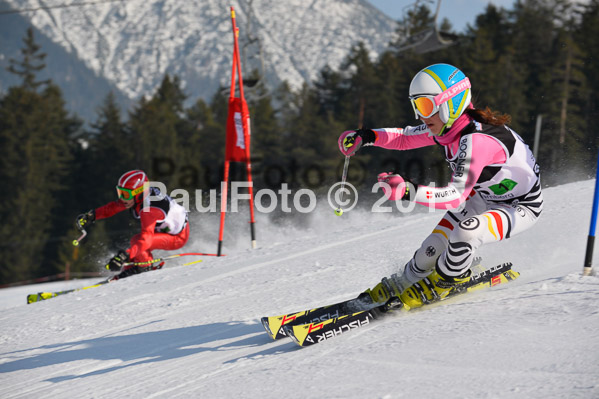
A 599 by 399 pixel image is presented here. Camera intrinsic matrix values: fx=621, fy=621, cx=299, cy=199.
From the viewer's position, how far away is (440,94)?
3828 mm

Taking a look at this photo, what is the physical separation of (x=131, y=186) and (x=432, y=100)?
5.37m

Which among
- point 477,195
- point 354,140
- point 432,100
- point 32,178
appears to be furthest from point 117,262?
point 32,178

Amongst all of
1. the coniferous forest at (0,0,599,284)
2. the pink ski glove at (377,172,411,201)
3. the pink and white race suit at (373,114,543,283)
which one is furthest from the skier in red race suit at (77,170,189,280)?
the coniferous forest at (0,0,599,284)

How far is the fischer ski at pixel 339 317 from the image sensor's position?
371 cm

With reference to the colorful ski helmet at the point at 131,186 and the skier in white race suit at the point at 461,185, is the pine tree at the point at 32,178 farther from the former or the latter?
the skier in white race suit at the point at 461,185

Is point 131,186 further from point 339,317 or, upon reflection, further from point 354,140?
point 339,317

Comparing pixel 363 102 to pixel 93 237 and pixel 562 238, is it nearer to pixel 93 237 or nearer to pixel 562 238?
pixel 93 237

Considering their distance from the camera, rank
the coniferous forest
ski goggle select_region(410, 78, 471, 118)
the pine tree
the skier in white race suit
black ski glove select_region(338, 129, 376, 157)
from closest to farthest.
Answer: the skier in white race suit, ski goggle select_region(410, 78, 471, 118), black ski glove select_region(338, 129, 376, 157), the coniferous forest, the pine tree

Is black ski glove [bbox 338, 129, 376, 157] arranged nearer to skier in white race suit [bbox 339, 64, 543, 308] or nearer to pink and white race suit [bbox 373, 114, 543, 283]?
skier in white race suit [bbox 339, 64, 543, 308]

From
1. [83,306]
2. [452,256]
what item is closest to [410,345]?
[452,256]

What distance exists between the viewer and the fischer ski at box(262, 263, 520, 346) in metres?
3.71

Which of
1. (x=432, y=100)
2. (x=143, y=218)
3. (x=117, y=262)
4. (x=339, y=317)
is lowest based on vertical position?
(x=339, y=317)

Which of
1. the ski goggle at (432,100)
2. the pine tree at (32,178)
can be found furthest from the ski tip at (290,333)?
the pine tree at (32,178)

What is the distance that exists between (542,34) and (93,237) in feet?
104
